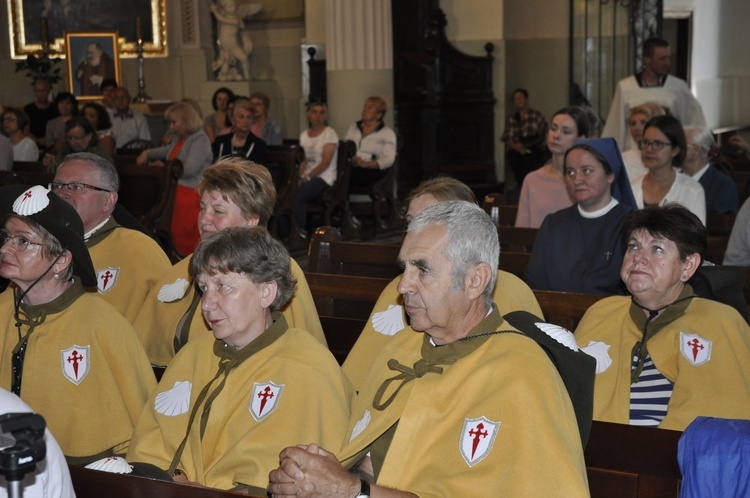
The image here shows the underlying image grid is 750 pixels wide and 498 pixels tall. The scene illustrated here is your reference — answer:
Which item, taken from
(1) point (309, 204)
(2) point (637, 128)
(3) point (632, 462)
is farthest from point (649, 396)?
(1) point (309, 204)

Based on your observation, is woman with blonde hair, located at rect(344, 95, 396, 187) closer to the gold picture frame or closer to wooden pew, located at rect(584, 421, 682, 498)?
the gold picture frame

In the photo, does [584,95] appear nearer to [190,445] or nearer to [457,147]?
[457,147]

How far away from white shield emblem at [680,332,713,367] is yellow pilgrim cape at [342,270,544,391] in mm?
631

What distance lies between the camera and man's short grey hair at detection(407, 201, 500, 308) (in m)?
2.64

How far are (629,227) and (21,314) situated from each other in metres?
2.17

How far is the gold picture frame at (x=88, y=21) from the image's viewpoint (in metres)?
16.1

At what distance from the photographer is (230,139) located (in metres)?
9.97

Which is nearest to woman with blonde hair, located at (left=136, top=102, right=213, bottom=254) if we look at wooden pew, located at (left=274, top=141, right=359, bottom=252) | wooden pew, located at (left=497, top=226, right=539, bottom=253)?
wooden pew, located at (left=274, top=141, right=359, bottom=252)

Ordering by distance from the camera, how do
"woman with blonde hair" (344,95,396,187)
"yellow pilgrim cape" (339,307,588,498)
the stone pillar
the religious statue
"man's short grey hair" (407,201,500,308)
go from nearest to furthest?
"yellow pilgrim cape" (339,307,588,498) < "man's short grey hair" (407,201,500,308) < "woman with blonde hair" (344,95,396,187) < the stone pillar < the religious statue

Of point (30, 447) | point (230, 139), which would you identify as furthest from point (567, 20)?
point (30, 447)

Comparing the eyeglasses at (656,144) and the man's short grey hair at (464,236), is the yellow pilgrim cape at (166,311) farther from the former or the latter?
the eyeglasses at (656,144)

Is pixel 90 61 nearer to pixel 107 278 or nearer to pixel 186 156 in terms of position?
pixel 186 156

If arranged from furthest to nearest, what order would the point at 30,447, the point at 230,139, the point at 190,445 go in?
the point at 230,139 → the point at 190,445 → the point at 30,447

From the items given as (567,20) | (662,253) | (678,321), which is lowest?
(678,321)
